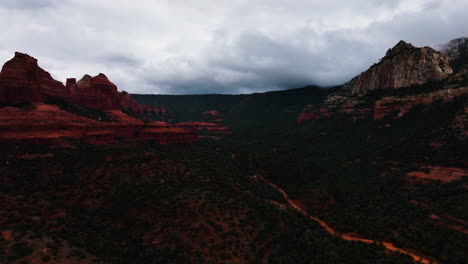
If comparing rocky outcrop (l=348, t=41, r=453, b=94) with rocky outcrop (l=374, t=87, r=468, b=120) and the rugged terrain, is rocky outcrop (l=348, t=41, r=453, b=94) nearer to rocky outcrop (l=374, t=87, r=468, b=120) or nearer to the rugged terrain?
rocky outcrop (l=374, t=87, r=468, b=120)

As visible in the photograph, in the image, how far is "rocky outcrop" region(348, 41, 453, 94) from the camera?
3784 inches

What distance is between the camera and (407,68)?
10481 centimetres

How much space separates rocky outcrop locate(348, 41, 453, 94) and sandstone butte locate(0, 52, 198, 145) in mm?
101547

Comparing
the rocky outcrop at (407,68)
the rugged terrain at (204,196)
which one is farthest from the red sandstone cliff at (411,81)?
the rugged terrain at (204,196)

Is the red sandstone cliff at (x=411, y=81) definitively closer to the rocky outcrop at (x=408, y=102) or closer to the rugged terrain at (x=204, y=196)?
the rocky outcrop at (x=408, y=102)

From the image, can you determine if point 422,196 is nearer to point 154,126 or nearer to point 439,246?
point 439,246

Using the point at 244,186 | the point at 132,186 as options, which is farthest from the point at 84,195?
the point at 244,186

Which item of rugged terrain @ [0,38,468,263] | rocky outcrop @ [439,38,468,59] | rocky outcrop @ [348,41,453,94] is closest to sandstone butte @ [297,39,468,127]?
rocky outcrop @ [348,41,453,94]

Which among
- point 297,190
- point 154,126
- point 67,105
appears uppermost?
point 67,105

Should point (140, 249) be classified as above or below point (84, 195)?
below

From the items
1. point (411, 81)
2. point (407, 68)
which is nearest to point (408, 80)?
point (411, 81)

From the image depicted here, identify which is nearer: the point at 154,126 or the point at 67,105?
the point at 67,105

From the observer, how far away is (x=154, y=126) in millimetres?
71250

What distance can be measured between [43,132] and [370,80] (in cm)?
14290
